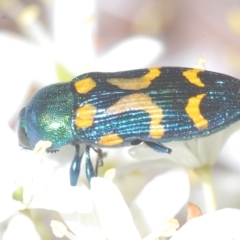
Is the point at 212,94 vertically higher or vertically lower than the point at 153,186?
higher

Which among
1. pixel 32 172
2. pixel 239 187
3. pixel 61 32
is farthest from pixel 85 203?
pixel 61 32

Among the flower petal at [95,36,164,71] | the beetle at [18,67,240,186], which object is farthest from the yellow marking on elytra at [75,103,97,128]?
the flower petal at [95,36,164,71]

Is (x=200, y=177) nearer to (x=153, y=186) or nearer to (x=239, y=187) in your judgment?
(x=153, y=186)

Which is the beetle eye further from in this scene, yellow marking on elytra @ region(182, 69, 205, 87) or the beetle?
yellow marking on elytra @ region(182, 69, 205, 87)

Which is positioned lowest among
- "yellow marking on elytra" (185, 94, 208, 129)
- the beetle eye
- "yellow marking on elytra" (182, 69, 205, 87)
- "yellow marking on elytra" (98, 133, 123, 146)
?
the beetle eye

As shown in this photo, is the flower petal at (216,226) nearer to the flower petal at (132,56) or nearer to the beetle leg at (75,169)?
the beetle leg at (75,169)
